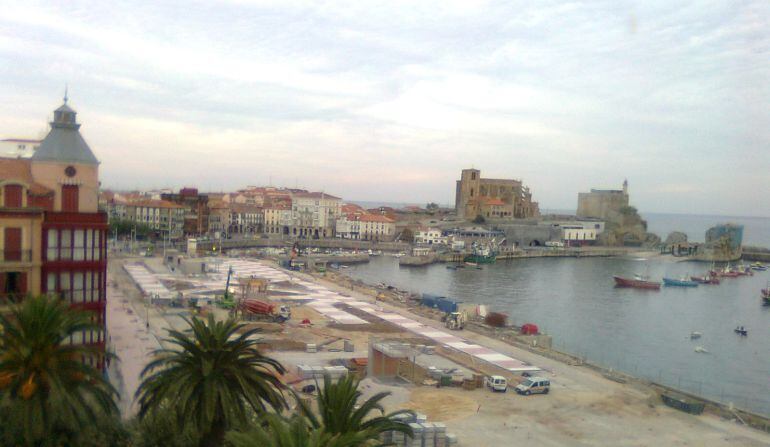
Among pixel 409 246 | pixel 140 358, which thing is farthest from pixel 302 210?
pixel 140 358

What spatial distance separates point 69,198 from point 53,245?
2.92 feet

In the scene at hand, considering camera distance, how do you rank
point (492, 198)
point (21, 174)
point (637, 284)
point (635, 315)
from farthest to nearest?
point (492, 198)
point (637, 284)
point (635, 315)
point (21, 174)

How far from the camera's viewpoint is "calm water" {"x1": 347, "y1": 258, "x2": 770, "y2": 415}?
26000mm

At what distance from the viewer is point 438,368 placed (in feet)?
66.1

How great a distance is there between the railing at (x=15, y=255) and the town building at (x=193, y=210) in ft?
210

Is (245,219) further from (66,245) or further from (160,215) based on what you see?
(66,245)

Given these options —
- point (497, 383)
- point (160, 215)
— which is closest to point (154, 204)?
point (160, 215)

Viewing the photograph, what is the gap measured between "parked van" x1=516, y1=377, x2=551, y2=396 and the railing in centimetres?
1236

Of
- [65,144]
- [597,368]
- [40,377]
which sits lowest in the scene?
[597,368]

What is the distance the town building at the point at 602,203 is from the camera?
106281 millimetres

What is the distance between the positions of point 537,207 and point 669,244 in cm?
2297

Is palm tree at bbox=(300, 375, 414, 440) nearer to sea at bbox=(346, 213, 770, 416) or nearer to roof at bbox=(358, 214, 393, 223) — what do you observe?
sea at bbox=(346, 213, 770, 416)

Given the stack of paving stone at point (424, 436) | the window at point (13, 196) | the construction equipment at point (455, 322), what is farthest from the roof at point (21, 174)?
the construction equipment at point (455, 322)

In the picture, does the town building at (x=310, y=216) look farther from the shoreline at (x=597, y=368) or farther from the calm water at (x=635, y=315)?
the shoreline at (x=597, y=368)
